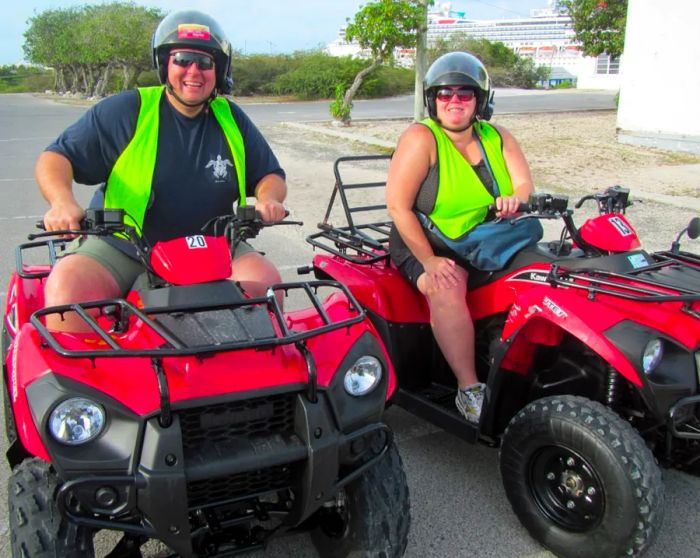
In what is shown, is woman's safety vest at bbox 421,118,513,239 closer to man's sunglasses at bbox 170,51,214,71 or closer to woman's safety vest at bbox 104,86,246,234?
man's sunglasses at bbox 170,51,214,71

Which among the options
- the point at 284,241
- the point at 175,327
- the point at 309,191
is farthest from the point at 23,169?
the point at 175,327

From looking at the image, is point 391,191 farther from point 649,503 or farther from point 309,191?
point 309,191

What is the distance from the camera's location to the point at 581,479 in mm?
2793

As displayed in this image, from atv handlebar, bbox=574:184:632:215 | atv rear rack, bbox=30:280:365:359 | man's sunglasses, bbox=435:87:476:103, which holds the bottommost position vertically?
atv rear rack, bbox=30:280:365:359

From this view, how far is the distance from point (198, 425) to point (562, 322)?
1.42m

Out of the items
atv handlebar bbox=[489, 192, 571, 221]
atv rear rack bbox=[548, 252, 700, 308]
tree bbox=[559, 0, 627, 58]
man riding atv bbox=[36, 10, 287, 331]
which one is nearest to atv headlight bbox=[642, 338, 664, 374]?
atv rear rack bbox=[548, 252, 700, 308]

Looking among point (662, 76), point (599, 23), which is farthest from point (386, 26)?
point (599, 23)

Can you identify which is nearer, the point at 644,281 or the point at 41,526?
the point at 41,526

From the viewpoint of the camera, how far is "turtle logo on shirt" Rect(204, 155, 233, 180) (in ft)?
11.1

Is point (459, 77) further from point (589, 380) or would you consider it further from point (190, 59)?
point (589, 380)

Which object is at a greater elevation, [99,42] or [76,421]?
[99,42]

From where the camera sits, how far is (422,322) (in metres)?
3.74

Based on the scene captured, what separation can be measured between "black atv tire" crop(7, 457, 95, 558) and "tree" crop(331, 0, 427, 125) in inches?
644

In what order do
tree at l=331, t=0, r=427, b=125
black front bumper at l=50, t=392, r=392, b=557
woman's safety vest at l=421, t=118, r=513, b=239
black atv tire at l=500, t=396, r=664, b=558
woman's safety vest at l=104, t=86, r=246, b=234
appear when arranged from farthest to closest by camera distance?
tree at l=331, t=0, r=427, b=125
woman's safety vest at l=421, t=118, r=513, b=239
woman's safety vest at l=104, t=86, r=246, b=234
black atv tire at l=500, t=396, r=664, b=558
black front bumper at l=50, t=392, r=392, b=557
